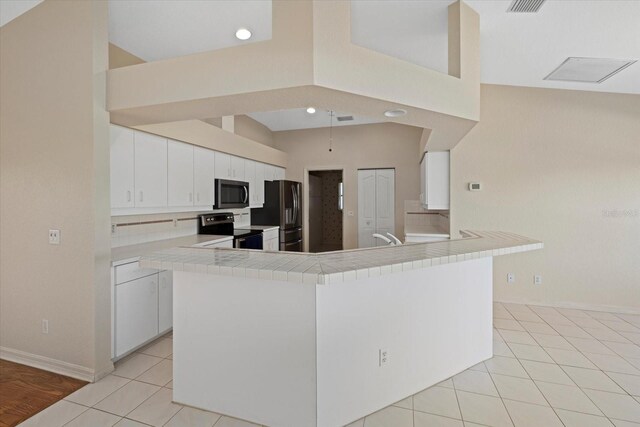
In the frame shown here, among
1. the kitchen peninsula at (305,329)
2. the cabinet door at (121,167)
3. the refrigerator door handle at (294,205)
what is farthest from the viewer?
the refrigerator door handle at (294,205)

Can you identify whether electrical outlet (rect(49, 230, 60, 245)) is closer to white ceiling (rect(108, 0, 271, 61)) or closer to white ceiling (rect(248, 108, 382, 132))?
white ceiling (rect(108, 0, 271, 61))

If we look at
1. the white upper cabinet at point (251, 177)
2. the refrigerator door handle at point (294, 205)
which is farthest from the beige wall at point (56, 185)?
the refrigerator door handle at point (294, 205)

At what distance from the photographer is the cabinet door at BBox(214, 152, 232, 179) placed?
439 centimetres

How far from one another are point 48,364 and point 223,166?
9.27 ft

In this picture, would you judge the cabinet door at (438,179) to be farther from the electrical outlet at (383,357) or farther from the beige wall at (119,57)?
the beige wall at (119,57)

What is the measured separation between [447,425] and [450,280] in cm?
93

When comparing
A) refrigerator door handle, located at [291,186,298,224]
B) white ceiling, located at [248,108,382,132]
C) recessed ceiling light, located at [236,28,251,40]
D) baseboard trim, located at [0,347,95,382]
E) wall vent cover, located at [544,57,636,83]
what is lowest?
baseboard trim, located at [0,347,95,382]

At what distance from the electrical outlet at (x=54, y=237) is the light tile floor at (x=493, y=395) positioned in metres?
1.10

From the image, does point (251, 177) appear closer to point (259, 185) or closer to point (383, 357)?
point (259, 185)

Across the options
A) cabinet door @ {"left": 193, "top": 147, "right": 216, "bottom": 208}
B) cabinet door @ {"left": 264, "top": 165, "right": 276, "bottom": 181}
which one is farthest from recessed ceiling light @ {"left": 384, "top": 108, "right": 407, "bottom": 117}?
cabinet door @ {"left": 264, "top": 165, "right": 276, "bottom": 181}

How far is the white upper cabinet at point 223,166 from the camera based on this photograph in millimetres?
4393

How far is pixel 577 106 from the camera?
3.90 meters

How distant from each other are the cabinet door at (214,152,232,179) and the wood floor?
2696 mm

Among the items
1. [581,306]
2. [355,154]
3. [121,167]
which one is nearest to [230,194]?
[121,167]
